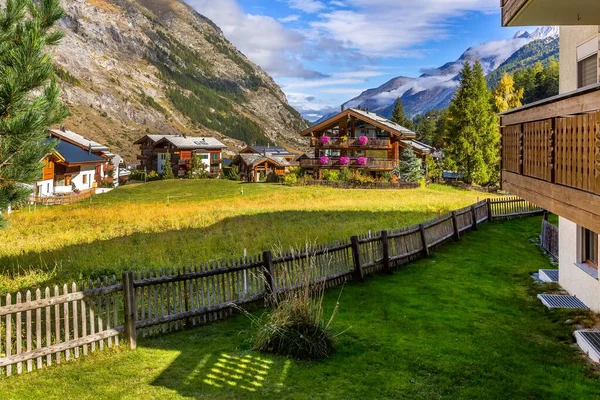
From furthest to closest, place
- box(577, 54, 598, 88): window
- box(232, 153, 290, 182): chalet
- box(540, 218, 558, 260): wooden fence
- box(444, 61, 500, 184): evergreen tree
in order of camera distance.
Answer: box(232, 153, 290, 182): chalet, box(444, 61, 500, 184): evergreen tree, box(540, 218, 558, 260): wooden fence, box(577, 54, 598, 88): window

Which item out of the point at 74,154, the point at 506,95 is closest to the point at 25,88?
the point at 506,95

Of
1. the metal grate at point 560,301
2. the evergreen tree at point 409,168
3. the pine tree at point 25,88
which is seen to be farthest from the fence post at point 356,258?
the evergreen tree at point 409,168

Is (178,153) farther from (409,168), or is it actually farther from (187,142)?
(409,168)

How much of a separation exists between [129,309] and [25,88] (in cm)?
469

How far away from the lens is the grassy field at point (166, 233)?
14625 millimetres

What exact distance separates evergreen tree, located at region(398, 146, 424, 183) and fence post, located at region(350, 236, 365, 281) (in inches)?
1656

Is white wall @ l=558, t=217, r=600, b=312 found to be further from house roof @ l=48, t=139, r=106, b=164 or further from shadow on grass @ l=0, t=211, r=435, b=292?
house roof @ l=48, t=139, r=106, b=164

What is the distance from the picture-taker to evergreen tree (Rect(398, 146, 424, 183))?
55594mm

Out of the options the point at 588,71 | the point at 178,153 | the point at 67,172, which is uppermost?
the point at 178,153

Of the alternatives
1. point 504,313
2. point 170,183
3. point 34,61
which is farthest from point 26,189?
point 170,183


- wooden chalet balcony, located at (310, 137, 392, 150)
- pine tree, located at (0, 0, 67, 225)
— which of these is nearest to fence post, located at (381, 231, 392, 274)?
pine tree, located at (0, 0, 67, 225)

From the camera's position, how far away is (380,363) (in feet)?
27.9

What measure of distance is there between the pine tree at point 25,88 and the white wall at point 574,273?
508 inches

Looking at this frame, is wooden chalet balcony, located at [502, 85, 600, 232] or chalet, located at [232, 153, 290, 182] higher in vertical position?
chalet, located at [232, 153, 290, 182]
